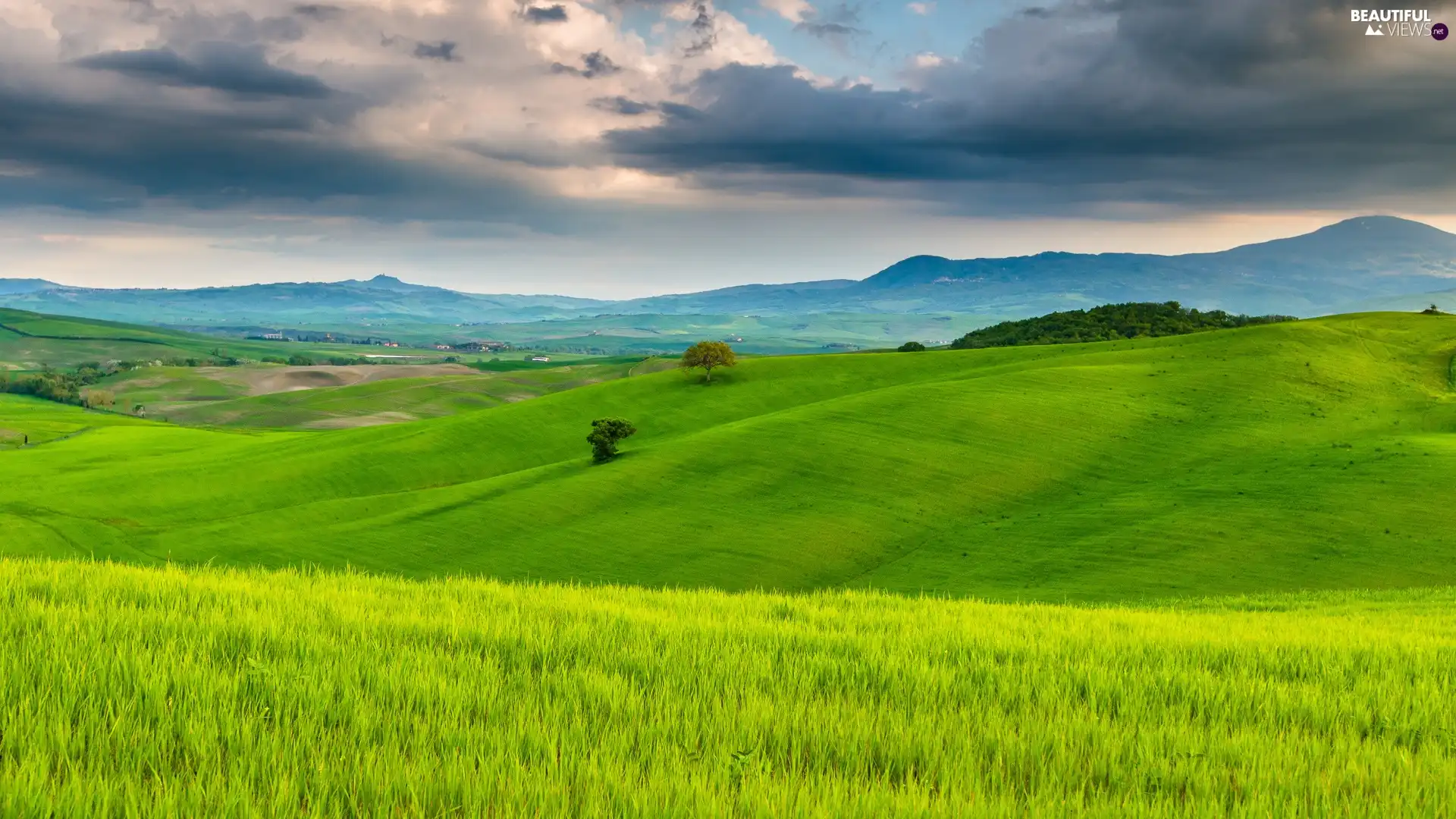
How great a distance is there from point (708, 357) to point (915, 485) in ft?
182

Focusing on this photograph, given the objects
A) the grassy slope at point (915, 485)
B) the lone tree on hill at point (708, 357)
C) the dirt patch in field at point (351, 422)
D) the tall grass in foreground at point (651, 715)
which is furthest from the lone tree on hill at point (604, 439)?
the dirt patch in field at point (351, 422)

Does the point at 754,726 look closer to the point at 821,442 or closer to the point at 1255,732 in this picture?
the point at 1255,732

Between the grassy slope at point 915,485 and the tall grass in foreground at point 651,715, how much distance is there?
3880 cm

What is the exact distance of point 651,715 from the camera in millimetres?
5840

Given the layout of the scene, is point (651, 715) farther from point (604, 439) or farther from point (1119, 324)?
point (1119, 324)

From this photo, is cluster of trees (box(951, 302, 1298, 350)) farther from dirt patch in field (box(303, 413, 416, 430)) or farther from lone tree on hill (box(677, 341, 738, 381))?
dirt patch in field (box(303, 413, 416, 430))

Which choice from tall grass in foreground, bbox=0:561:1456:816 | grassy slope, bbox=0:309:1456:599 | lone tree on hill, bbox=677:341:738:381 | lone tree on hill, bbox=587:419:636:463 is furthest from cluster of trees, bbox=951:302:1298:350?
tall grass in foreground, bbox=0:561:1456:816

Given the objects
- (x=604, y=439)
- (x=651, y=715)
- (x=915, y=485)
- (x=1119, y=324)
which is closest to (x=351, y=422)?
(x=604, y=439)

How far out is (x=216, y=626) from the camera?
7262 mm

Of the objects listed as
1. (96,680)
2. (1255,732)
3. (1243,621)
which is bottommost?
(1243,621)

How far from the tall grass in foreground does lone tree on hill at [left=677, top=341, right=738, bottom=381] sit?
108403mm

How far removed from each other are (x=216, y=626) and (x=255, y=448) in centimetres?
12467

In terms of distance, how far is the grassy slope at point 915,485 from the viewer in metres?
50.7

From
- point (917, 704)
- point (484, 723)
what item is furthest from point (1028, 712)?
point (484, 723)
